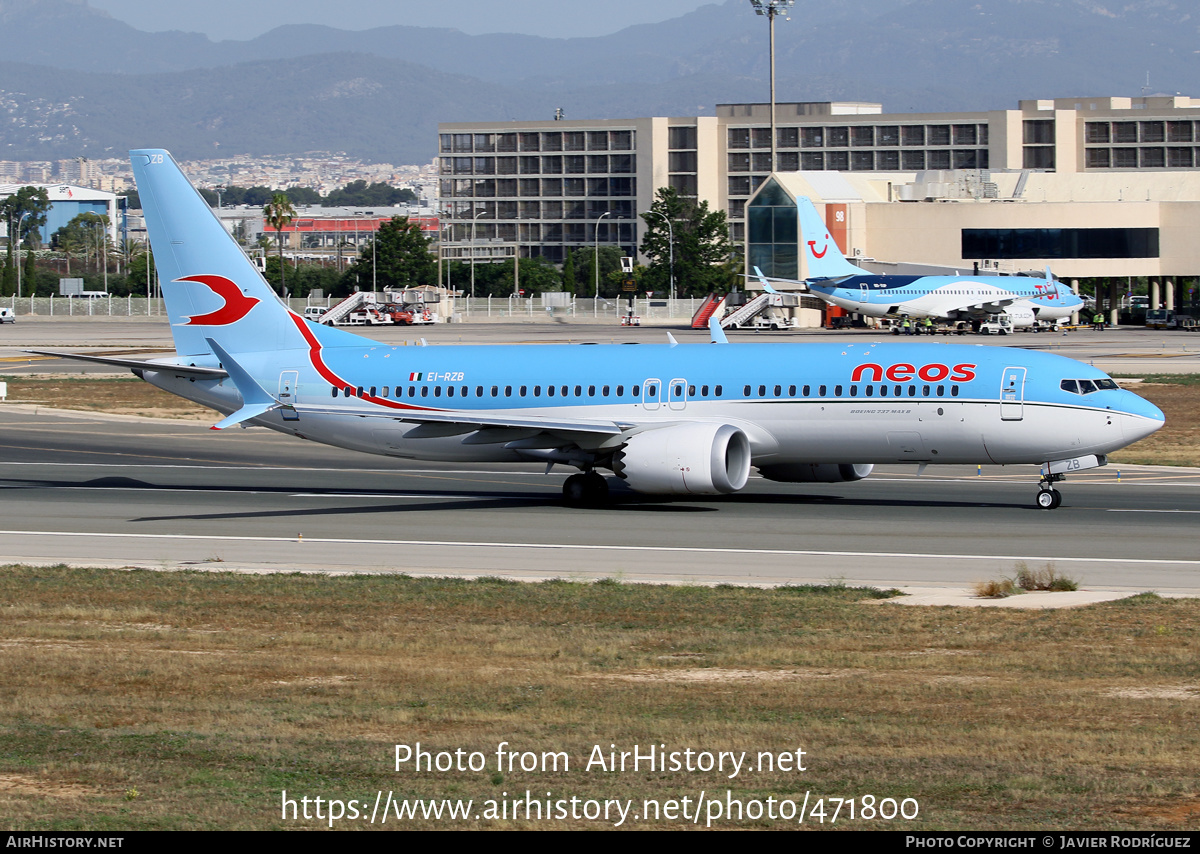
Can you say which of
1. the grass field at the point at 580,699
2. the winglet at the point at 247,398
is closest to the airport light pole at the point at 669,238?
the winglet at the point at 247,398

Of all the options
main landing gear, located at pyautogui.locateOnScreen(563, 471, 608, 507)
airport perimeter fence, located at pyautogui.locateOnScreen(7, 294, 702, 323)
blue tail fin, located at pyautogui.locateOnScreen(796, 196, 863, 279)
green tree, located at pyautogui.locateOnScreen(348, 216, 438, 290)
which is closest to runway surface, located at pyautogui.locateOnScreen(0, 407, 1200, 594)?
main landing gear, located at pyautogui.locateOnScreen(563, 471, 608, 507)

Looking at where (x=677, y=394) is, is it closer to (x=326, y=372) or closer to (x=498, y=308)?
(x=326, y=372)

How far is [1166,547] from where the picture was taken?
28.4 metres

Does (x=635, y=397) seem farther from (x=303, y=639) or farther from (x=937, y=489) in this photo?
(x=303, y=639)

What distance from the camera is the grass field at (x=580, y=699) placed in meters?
Result: 11.7

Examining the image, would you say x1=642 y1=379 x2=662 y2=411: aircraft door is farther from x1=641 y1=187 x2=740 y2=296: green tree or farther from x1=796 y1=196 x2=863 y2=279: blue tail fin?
x1=641 y1=187 x2=740 y2=296: green tree

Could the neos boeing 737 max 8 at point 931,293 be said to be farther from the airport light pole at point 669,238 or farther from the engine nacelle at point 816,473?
the engine nacelle at point 816,473

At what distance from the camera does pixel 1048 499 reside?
34188mm

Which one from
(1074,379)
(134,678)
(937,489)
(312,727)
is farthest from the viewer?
(937,489)

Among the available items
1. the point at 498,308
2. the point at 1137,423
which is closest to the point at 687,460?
the point at 1137,423

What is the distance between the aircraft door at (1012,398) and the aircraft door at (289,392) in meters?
17.7
